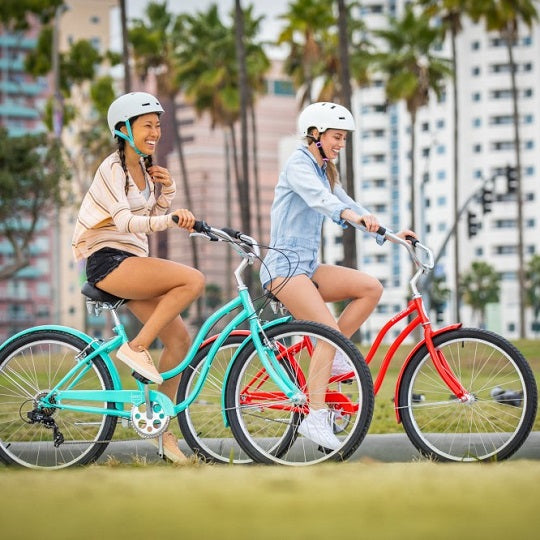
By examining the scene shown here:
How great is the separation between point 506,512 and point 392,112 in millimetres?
135990

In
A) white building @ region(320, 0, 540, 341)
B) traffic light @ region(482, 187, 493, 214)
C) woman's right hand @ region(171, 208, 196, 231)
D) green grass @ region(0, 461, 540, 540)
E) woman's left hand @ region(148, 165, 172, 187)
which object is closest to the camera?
green grass @ region(0, 461, 540, 540)

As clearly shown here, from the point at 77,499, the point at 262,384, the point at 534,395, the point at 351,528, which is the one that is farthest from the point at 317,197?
the point at 351,528

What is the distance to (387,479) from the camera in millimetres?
4441

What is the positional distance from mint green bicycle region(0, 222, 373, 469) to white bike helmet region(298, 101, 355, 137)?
0.80 metres

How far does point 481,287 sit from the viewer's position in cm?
11088

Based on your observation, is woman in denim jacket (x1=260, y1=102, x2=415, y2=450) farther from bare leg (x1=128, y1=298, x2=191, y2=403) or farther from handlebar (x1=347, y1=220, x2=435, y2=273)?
bare leg (x1=128, y1=298, x2=191, y2=403)

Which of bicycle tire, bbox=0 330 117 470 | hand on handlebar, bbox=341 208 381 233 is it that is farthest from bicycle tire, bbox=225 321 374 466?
bicycle tire, bbox=0 330 117 470

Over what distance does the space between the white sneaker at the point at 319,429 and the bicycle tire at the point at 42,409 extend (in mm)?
1032

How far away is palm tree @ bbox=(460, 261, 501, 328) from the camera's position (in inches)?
4348

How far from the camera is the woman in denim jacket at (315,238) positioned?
6.05 metres

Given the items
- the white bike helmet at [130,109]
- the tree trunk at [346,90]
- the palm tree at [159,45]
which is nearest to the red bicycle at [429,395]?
the white bike helmet at [130,109]

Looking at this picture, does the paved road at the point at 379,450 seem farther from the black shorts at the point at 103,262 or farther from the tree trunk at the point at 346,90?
the tree trunk at the point at 346,90

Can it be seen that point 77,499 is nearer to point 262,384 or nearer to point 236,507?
point 236,507

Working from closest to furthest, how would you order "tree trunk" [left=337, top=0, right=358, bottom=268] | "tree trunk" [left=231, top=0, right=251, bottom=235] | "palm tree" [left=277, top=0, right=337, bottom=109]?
"tree trunk" [left=337, top=0, right=358, bottom=268] < "tree trunk" [left=231, top=0, right=251, bottom=235] < "palm tree" [left=277, top=0, right=337, bottom=109]
